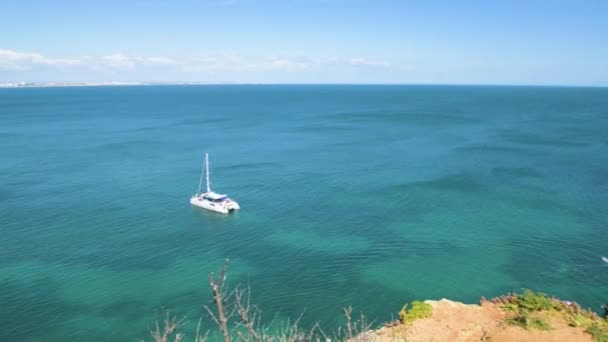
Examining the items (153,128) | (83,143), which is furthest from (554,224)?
(153,128)

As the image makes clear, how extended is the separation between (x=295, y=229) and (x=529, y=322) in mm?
25622

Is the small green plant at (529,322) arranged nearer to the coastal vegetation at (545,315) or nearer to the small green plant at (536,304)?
the coastal vegetation at (545,315)

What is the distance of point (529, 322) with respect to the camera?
2053 cm

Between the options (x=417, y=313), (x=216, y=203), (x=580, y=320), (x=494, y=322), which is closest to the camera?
(x=580, y=320)

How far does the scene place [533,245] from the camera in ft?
125

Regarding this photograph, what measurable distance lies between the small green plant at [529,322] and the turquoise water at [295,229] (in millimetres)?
9205

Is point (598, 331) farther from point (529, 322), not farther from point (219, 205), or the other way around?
point (219, 205)

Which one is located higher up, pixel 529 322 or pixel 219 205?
pixel 529 322

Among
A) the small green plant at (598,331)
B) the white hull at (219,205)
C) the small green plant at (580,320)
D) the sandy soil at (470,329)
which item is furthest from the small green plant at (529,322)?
the white hull at (219,205)

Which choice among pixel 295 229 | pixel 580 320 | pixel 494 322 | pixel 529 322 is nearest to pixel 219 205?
pixel 295 229

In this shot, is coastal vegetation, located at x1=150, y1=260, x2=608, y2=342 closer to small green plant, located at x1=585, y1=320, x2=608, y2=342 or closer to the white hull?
small green plant, located at x1=585, y1=320, x2=608, y2=342

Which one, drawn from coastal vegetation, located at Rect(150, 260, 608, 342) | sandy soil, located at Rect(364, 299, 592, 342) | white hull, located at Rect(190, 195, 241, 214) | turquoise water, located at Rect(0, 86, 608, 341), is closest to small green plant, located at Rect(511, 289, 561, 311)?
coastal vegetation, located at Rect(150, 260, 608, 342)

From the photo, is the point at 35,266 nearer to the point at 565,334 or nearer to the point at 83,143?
the point at 565,334

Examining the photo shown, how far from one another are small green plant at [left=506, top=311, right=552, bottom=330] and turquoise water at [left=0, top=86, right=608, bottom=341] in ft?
30.2
